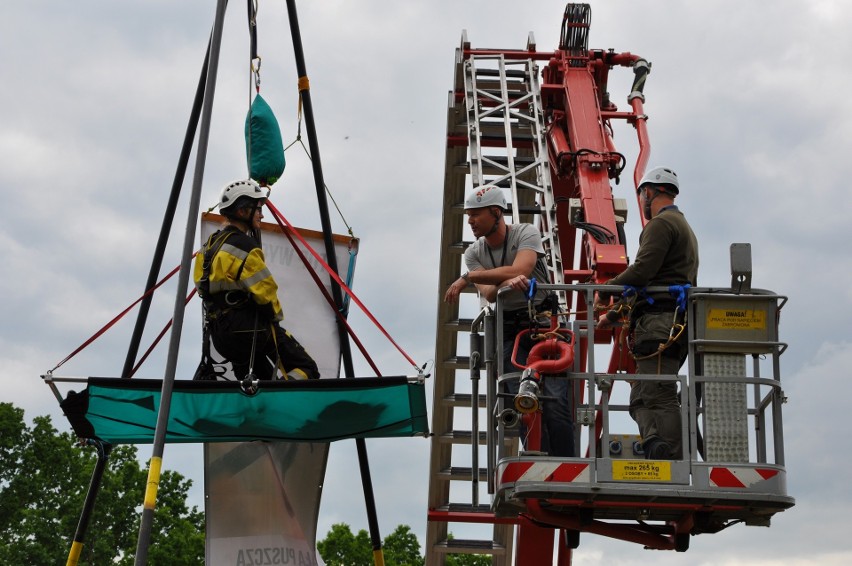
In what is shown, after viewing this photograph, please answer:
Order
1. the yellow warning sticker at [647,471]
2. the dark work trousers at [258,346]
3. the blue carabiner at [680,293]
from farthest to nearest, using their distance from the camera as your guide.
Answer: the dark work trousers at [258,346], the blue carabiner at [680,293], the yellow warning sticker at [647,471]

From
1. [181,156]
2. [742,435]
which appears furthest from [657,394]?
[181,156]

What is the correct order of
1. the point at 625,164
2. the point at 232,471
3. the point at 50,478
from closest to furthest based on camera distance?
the point at 232,471 → the point at 625,164 → the point at 50,478

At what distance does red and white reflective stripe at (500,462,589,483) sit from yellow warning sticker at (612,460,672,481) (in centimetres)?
22

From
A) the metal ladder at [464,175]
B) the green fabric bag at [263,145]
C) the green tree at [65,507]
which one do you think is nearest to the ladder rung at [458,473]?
the metal ladder at [464,175]

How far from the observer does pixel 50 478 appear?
34906mm

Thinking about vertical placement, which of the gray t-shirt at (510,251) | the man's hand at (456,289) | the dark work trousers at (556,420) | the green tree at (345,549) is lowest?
the dark work trousers at (556,420)

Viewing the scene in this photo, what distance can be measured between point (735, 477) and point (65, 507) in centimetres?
2932

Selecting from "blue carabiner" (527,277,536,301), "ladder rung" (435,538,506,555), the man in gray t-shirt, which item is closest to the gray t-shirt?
the man in gray t-shirt

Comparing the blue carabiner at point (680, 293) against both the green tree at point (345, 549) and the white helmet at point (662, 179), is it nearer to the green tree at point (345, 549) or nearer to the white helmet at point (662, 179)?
the white helmet at point (662, 179)

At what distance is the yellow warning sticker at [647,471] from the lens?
311 inches

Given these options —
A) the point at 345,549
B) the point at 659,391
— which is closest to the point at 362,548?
the point at 345,549

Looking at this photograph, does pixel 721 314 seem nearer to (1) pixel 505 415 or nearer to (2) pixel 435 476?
(1) pixel 505 415

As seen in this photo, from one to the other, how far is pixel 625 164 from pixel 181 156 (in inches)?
186

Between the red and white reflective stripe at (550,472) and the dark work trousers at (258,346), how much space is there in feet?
7.57
